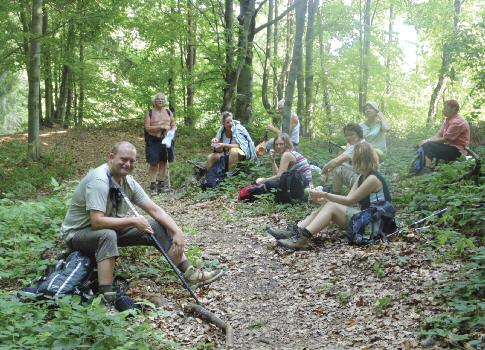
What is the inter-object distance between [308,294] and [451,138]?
487 centimetres

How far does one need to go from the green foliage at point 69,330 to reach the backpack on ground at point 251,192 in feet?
16.6

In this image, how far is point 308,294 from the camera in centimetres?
496

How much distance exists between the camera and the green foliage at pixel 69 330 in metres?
3.17

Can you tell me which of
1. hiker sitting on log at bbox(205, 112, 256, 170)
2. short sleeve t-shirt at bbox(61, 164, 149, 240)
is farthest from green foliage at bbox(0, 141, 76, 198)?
short sleeve t-shirt at bbox(61, 164, 149, 240)

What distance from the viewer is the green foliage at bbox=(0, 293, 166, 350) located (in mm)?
3166

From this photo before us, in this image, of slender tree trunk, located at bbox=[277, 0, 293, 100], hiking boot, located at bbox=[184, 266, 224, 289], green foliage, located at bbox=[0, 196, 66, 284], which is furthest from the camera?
slender tree trunk, located at bbox=[277, 0, 293, 100]

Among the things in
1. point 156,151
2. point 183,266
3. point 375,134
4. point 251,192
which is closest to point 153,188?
point 156,151

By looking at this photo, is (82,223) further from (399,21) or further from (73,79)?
(399,21)

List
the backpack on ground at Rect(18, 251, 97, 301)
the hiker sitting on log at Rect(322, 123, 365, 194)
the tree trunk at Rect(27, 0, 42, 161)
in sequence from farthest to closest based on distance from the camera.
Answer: the tree trunk at Rect(27, 0, 42, 161)
the hiker sitting on log at Rect(322, 123, 365, 194)
the backpack on ground at Rect(18, 251, 97, 301)

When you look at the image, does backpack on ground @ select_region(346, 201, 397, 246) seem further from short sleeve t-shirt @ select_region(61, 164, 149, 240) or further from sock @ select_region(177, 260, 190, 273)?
short sleeve t-shirt @ select_region(61, 164, 149, 240)

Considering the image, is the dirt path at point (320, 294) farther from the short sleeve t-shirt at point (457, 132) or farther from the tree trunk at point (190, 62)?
the tree trunk at point (190, 62)

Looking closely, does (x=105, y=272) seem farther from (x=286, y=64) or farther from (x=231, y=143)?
(x=286, y=64)

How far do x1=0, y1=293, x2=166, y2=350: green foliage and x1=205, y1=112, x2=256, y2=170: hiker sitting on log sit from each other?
6.65m

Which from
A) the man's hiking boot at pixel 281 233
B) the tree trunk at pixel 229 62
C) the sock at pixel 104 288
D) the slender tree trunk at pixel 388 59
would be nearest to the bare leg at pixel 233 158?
the tree trunk at pixel 229 62
